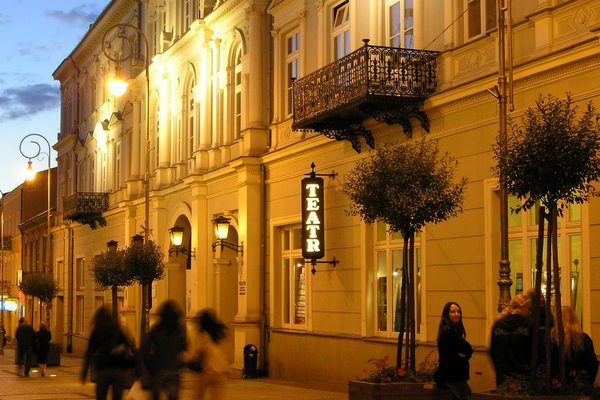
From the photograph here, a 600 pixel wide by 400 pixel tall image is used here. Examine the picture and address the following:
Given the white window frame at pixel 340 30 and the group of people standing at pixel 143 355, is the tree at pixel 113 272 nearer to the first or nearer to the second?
the white window frame at pixel 340 30

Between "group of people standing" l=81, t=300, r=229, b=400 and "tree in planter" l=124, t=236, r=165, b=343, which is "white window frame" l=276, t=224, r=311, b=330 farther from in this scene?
"group of people standing" l=81, t=300, r=229, b=400

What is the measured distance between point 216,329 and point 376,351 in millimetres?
7505

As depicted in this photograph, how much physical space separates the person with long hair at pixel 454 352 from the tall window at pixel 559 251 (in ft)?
12.5

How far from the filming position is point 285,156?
26656 millimetres

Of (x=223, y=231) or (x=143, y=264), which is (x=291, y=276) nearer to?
(x=223, y=231)

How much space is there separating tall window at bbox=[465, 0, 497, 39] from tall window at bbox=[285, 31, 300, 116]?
26.2ft

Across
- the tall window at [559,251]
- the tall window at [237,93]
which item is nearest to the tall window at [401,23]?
the tall window at [559,251]

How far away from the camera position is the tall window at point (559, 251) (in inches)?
653

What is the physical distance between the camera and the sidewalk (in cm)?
2181

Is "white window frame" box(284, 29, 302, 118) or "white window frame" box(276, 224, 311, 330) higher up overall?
"white window frame" box(284, 29, 302, 118)

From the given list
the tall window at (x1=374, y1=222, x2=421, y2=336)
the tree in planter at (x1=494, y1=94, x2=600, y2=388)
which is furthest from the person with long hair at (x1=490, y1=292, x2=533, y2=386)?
the tall window at (x1=374, y1=222, x2=421, y2=336)

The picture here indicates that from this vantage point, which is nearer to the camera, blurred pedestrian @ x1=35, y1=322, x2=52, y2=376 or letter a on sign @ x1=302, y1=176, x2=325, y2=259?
letter a on sign @ x1=302, y1=176, x2=325, y2=259

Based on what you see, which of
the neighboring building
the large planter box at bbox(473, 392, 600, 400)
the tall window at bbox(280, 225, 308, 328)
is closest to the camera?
the large planter box at bbox(473, 392, 600, 400)

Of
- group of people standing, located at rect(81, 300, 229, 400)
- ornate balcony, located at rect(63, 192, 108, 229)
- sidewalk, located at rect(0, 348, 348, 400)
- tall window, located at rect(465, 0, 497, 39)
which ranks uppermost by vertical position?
tall window, located at rect(465, 0, 497, 39)
